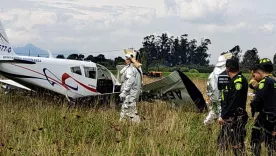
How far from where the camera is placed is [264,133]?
5191mm

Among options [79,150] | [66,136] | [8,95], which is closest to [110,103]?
[8,95]

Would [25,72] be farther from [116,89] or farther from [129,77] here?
[129,77]

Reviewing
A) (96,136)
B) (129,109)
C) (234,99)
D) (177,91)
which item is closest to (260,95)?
(234,99)

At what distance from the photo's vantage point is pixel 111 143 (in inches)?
231

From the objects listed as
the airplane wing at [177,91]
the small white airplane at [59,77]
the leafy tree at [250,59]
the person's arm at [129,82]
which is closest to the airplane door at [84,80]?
the small white airplane at [59,77]

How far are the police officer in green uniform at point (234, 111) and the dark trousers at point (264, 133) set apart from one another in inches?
6.6

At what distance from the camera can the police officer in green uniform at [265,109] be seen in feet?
16.8

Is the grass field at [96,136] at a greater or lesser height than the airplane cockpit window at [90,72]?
lesser

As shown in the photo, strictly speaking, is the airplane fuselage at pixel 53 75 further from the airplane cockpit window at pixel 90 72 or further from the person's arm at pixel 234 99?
the person's arm at pixel 234 99

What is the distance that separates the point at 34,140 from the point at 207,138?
8.78ft

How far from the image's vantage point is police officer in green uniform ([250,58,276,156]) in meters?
5.11

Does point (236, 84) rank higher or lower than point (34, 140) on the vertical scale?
higher

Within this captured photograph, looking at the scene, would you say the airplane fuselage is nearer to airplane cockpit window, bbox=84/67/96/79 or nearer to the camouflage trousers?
airplane cockpit window, bbox=84/67/96/79

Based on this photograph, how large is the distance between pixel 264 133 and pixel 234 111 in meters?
0.48
